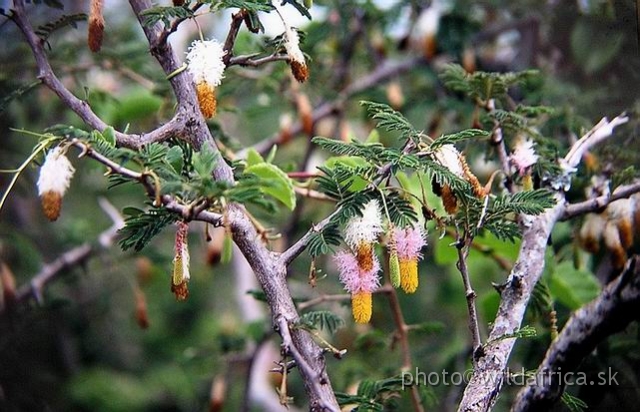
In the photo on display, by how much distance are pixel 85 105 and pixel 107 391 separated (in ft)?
5.40

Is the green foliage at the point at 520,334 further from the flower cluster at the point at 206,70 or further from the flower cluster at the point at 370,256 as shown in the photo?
the flower cluster at the point at 206,70

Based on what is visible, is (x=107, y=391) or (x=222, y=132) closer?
(x=222, y=132)

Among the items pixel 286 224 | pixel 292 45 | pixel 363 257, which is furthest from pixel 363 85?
pixel 363 257

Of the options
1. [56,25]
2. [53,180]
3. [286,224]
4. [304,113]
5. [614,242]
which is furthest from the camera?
[286,224]

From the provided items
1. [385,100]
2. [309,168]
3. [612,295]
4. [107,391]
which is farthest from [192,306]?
[612,295]

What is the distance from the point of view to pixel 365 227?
1105 mm

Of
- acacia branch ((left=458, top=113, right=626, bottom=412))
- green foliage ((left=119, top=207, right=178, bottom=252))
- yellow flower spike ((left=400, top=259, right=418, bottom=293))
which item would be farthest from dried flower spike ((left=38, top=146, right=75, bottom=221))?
acacia branch ((left=458, top=113, right=626, bottom=412))

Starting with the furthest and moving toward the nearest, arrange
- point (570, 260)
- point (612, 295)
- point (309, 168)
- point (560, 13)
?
point (309, 168) → point (560, 13) → point (570, 260) → point (612, 295)

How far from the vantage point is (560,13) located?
2104mm

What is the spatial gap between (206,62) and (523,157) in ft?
1.77

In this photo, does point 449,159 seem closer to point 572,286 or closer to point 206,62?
point 206,62

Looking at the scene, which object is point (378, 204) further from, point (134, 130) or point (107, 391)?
point (107, 391)

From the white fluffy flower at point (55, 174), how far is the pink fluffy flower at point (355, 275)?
381 millimetres

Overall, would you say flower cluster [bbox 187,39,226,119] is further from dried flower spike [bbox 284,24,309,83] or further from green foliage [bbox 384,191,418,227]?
green foliage [bbox 384,191,418,227]
